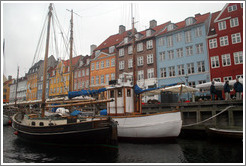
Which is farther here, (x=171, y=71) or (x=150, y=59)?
(x=150, y=59)

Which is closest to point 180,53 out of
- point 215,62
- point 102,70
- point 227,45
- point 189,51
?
point 189,51

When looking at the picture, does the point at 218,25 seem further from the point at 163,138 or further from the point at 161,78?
the point at 163,138

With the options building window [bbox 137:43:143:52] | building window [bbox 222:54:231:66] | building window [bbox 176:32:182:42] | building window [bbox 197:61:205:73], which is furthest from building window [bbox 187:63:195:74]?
building window [bbox 137:43:143:52]

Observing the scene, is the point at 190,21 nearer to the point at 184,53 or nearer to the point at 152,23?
the point at 184,53

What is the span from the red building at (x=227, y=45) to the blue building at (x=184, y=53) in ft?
3.32

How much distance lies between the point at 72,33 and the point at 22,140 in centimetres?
1304

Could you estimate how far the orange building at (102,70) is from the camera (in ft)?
120

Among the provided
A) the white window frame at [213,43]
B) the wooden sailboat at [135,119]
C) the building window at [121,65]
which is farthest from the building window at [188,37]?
the wooden sailboat at [135,119]

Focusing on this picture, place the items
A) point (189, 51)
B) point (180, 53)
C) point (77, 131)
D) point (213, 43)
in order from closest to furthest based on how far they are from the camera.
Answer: point (77, 131)
point (213, 43)
point (189, 51)
point (180, 53)

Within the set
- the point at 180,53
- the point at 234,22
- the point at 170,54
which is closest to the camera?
the point at 234,22

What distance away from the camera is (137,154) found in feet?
33.9

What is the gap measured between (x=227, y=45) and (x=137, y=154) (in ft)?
69.5

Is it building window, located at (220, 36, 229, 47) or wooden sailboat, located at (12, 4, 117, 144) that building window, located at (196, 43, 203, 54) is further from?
wooden sailboat, located at (12, 4, 117, 144)

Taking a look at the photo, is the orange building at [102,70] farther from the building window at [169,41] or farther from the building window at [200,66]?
the building window at [200,66]
